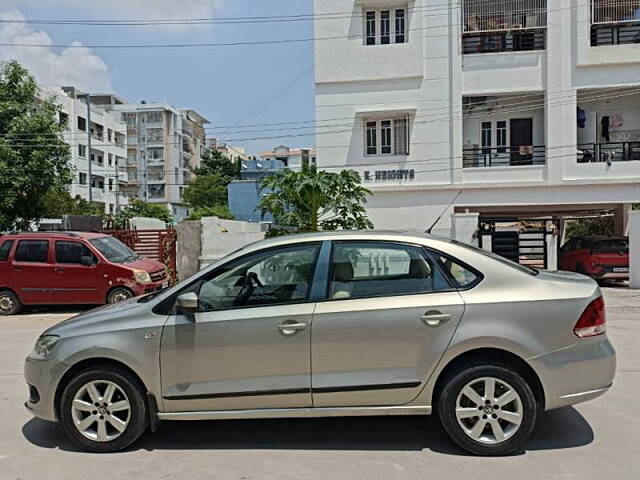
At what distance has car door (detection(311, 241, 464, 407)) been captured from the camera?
393 cm

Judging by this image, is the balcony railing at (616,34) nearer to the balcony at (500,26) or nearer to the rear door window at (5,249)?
the balcony at (500,26)

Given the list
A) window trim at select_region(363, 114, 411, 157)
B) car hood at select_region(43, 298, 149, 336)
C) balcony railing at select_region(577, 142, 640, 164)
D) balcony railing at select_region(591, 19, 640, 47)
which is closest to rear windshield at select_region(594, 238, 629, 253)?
balcony railing at select_region(577, 142, 640, 164)

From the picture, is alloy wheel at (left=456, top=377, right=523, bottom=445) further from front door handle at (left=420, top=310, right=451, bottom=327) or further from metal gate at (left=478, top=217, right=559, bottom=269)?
metal gate at (left=478, top=217, right=559, bottom=269)

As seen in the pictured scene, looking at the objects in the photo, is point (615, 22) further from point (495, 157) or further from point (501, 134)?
point (495, 157)

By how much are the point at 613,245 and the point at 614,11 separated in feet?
26.6

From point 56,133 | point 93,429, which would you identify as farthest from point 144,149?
point 93,429

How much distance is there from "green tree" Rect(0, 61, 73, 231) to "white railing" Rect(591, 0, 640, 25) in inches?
684

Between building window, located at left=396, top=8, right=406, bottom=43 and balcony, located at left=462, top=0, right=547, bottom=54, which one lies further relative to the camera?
building window, located at left=396, top=8, right=406, bottom=43

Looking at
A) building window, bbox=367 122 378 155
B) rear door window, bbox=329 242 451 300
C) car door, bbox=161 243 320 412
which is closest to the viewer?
car door, bbox=161 243 320 412

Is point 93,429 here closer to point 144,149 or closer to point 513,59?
point 513,59

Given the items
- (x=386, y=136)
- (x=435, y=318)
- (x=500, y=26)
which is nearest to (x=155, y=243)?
(x=386, y=136)

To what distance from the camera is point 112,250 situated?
1176cm

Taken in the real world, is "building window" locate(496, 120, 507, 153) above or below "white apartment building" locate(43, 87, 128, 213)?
below

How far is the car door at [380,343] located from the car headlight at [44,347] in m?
2.06
